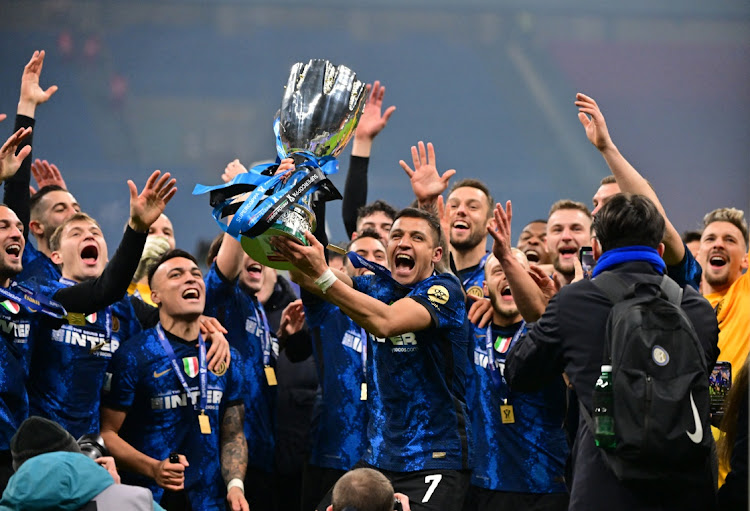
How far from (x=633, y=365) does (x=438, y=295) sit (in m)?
1.28

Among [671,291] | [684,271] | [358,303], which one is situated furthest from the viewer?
[684,271]

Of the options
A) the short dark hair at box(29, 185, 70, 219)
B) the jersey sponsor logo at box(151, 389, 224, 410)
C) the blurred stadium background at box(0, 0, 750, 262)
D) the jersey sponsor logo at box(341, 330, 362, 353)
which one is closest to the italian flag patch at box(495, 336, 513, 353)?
the jersey sponsor logo at box(341, 330, 362, 353)

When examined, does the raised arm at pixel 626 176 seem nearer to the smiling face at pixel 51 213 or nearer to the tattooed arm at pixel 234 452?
the tattooed arm at pixel 234 452

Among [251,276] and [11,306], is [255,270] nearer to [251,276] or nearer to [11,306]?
[251,276]

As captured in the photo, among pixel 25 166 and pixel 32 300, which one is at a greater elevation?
pixel 25 166

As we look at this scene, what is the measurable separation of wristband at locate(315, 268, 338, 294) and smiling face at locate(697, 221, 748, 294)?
9.03 feet

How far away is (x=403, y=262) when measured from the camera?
4.59m

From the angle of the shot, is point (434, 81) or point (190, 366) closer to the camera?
point (190, 366)

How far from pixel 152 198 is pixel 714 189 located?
6.81 m

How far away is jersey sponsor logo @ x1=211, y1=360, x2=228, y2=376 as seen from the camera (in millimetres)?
5172

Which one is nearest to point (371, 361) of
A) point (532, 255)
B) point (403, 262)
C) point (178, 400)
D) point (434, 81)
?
point (403, 262)

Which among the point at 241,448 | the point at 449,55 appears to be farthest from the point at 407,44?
the point at 241,448

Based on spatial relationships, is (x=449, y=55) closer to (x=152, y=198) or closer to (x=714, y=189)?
(x=714, y=189)

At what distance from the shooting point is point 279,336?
5738 mm
